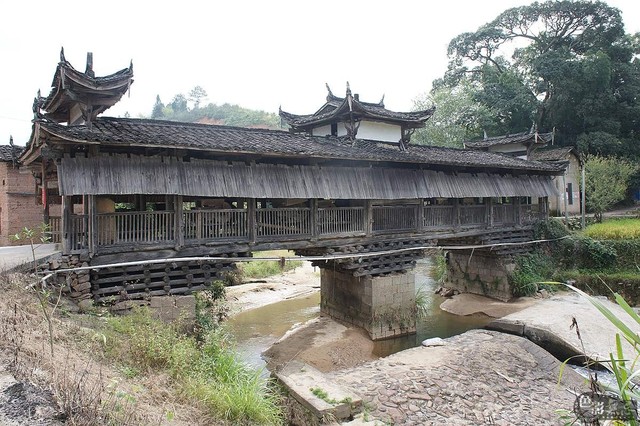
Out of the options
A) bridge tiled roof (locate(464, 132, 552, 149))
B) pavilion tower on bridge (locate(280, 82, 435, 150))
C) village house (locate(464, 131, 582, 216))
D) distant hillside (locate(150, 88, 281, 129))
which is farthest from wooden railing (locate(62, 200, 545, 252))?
distant hillside (locate(150, 88, 281, 129))

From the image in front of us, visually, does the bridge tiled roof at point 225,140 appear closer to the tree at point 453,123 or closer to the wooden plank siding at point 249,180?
the wooden plank siding at point 249,180

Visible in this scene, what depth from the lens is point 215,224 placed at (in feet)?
34.6

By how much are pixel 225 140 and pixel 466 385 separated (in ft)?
26.8

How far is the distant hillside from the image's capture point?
62031 mm

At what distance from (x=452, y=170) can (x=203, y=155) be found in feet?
30.6

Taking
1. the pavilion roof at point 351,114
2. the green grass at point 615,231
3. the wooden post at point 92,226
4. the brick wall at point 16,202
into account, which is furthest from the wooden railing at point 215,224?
the green grass at point 615,231

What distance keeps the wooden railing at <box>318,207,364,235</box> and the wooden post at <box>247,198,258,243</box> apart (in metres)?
2.17

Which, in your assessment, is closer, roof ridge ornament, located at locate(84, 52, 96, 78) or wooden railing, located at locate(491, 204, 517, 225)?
roof ridge ornament, located at locate(84, 52, 96, 78)

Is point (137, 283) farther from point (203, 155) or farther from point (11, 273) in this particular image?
point (203, 155)

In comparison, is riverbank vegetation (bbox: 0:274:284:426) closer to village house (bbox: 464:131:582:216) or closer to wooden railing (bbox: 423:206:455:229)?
wooden railing (bbox: 423:206:455:229)

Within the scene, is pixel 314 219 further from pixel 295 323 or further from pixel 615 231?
pixel 615 231

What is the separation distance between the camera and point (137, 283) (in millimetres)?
9492

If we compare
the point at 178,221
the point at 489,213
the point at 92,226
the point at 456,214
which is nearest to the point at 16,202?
the point at 92,226

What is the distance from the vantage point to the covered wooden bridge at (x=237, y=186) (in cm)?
891
